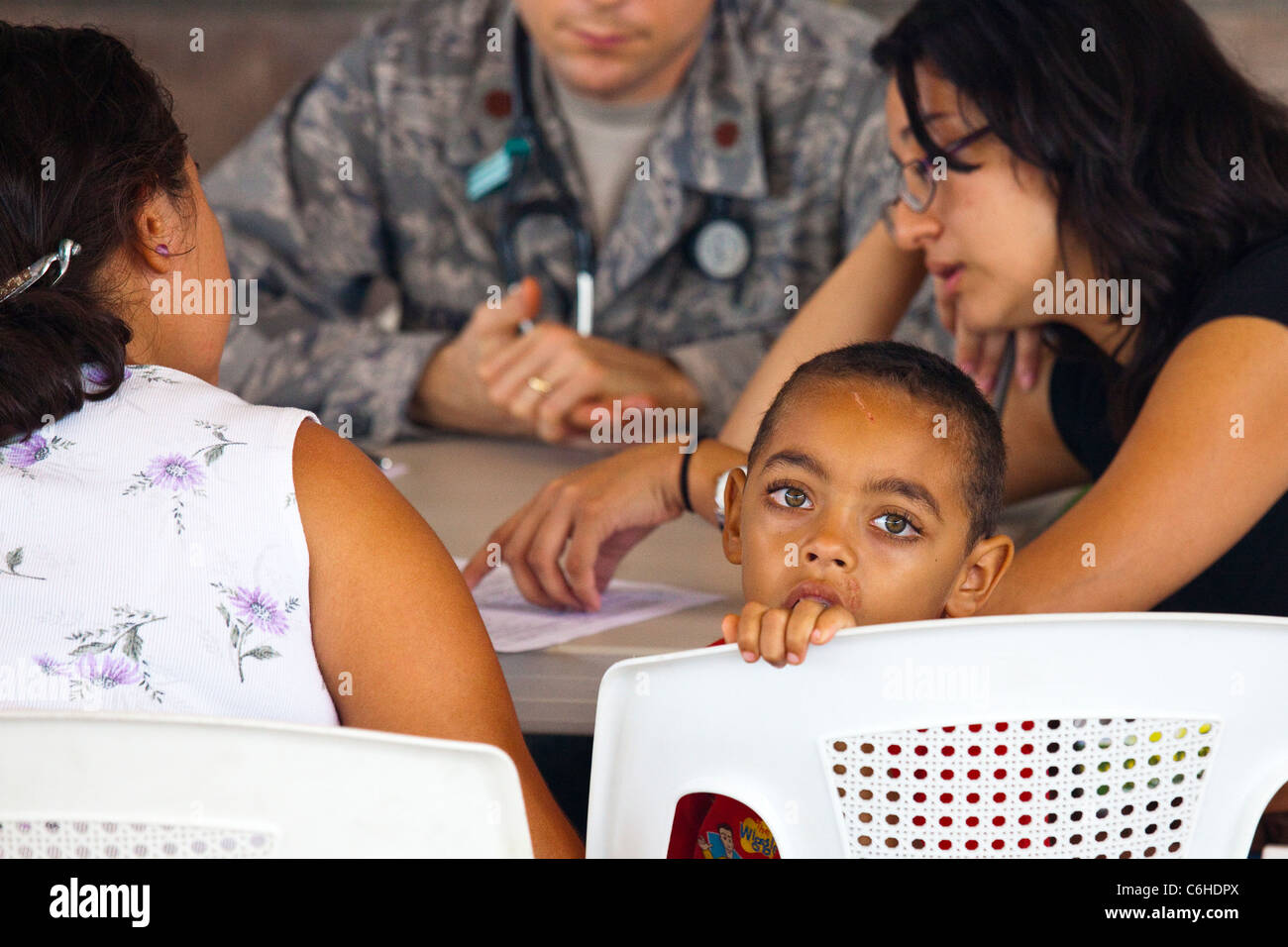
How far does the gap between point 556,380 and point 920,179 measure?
0.55 metres

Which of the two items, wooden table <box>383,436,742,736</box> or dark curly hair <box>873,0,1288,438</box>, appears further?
dark curly hair <box>873,0,1288,438</box>

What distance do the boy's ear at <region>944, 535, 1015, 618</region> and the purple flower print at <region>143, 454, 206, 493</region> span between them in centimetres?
A: 58

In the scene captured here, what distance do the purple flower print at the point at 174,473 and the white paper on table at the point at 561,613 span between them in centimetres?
31

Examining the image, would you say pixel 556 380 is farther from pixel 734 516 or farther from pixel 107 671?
pixel 107 671

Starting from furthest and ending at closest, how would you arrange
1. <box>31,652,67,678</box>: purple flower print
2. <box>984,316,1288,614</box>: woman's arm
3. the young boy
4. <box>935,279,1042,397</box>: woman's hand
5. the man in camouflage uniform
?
1. the man in camouflage uniform
2. <box>935,279,1042,397</box>: woman's hand
3. <box>984,316,1288,614</box>: woman's arm
4. the young boy
5. <box>31,652,67,678</box>: purple flower print

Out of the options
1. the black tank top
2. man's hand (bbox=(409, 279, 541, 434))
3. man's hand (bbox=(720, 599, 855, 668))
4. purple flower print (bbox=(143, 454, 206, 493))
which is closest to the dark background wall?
man's hand (bbox=(409, 279, 541, 434))

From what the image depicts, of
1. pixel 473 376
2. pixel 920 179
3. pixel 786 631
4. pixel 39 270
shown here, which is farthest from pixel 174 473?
pixel 473 376

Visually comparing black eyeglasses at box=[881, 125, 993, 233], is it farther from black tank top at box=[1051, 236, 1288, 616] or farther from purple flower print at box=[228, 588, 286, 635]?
purple flower print at box=[228, 588, 286, 635]

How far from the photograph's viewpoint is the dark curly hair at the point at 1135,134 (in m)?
1.30

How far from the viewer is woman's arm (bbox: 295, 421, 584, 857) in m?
0.86

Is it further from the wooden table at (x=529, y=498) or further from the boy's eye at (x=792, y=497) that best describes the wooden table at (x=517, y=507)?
the boy's eye at (x=792, y=497)

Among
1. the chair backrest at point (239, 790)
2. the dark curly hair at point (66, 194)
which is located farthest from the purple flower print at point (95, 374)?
the chair backrest at point (239, 790)
